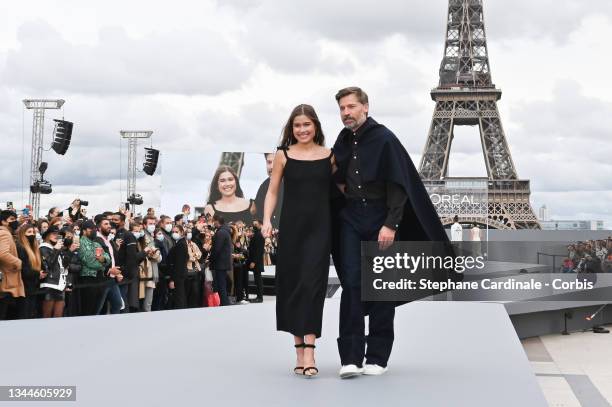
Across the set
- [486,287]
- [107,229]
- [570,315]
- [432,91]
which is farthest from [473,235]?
[432,91]

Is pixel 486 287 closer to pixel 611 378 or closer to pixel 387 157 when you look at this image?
pixel 611 378

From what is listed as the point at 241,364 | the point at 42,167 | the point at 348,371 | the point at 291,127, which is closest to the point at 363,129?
the point at 291,127

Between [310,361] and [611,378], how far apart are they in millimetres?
11623

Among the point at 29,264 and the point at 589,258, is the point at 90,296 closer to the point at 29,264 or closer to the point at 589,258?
the point at 29,264

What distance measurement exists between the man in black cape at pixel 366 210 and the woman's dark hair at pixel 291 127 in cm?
13

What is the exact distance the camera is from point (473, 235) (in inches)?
852

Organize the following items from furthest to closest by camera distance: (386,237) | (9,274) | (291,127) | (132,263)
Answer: (132,263) → (9,274) → (291,127) → (386,237)

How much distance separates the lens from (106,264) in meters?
9.77

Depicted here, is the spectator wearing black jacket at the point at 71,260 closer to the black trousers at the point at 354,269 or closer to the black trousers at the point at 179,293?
the black trousers at the point at 179,293

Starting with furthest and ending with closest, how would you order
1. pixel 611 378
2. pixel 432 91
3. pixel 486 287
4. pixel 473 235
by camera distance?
pixel 432 91 < pixel 473 235 < pixel 611 378 < pixel 486 287

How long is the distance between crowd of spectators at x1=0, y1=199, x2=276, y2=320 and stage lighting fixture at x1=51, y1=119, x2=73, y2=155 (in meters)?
12.7

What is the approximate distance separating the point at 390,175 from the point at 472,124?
54.6 metres

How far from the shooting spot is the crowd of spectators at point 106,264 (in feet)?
28.7

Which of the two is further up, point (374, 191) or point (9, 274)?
point (374, 191)
